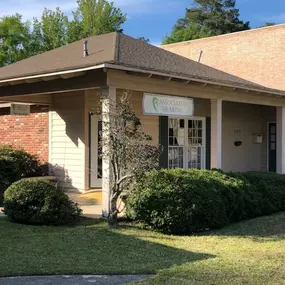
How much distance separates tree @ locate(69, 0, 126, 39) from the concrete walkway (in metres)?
43.8

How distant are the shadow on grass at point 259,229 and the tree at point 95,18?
40119 millimetres

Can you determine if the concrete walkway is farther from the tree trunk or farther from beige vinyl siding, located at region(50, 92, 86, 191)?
beige vinyl siding, located at region(50, 92, 86, 191)

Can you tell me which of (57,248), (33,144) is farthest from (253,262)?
(33,144)

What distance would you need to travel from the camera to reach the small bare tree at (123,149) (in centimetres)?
908

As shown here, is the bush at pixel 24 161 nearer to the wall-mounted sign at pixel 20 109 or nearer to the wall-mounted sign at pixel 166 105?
the wall-mounted sign at pixel 20 109

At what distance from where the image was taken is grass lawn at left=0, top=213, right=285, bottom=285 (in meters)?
6.23

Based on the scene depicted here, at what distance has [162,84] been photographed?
36.1 feet

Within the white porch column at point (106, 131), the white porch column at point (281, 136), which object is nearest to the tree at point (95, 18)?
the white porch column at point (281, 136)

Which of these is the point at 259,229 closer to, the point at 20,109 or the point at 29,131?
the point at 20,109

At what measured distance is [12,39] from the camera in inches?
1716

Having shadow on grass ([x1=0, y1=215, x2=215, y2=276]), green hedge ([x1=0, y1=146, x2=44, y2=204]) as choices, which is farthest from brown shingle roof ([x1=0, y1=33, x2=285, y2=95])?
shadow on grass ([x1=0, y1=215, x2=215, y2=276])

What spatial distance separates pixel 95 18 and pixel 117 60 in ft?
132

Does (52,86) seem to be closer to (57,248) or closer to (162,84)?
(162,84)

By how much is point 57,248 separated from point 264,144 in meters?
13.2
